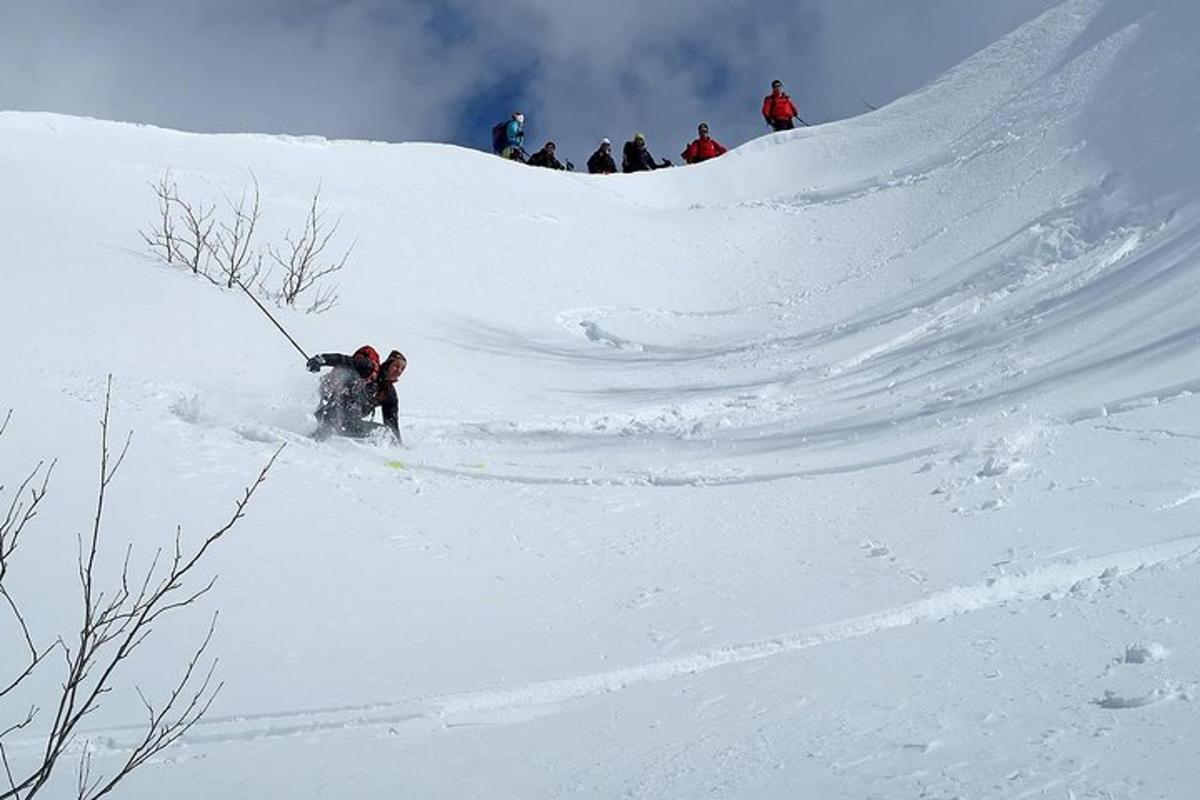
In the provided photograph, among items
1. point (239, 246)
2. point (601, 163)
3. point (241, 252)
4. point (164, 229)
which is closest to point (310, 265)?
point (241, 252)

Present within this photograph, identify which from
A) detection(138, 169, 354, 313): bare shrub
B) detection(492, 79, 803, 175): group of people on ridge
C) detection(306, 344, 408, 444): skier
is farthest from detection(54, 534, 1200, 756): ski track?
detection(492, 79, 803, 175): group of people on ridge

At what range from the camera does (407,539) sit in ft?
19.0

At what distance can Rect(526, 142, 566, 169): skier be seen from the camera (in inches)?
854

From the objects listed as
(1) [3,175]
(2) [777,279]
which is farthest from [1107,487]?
(1) [3,175]

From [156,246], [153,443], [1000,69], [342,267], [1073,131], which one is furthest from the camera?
[1000,69]

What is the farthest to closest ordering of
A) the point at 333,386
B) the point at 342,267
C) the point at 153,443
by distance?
the point at 342,267, the point at 333,386, the point at 153,443

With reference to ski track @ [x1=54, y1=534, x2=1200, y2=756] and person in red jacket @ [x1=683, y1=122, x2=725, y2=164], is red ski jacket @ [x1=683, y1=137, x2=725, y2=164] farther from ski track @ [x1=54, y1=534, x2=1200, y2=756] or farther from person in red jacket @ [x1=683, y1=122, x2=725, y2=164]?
ski track @ [x1=54, y1=534, x2=1200, y2=756]

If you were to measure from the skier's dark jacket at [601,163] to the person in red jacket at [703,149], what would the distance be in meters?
1.74

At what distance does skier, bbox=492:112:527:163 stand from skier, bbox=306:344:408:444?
569 inches

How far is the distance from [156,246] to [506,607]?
949 cm

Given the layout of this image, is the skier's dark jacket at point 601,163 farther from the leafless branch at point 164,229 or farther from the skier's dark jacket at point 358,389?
the skier's dark jacket at point 358,389

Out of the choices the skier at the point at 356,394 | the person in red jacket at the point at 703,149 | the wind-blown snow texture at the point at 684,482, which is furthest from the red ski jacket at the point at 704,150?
the skier at the point at 356,394

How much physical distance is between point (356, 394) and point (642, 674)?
458cm

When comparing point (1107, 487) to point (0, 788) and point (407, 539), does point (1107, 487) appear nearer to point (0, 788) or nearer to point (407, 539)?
point (407, 539)
